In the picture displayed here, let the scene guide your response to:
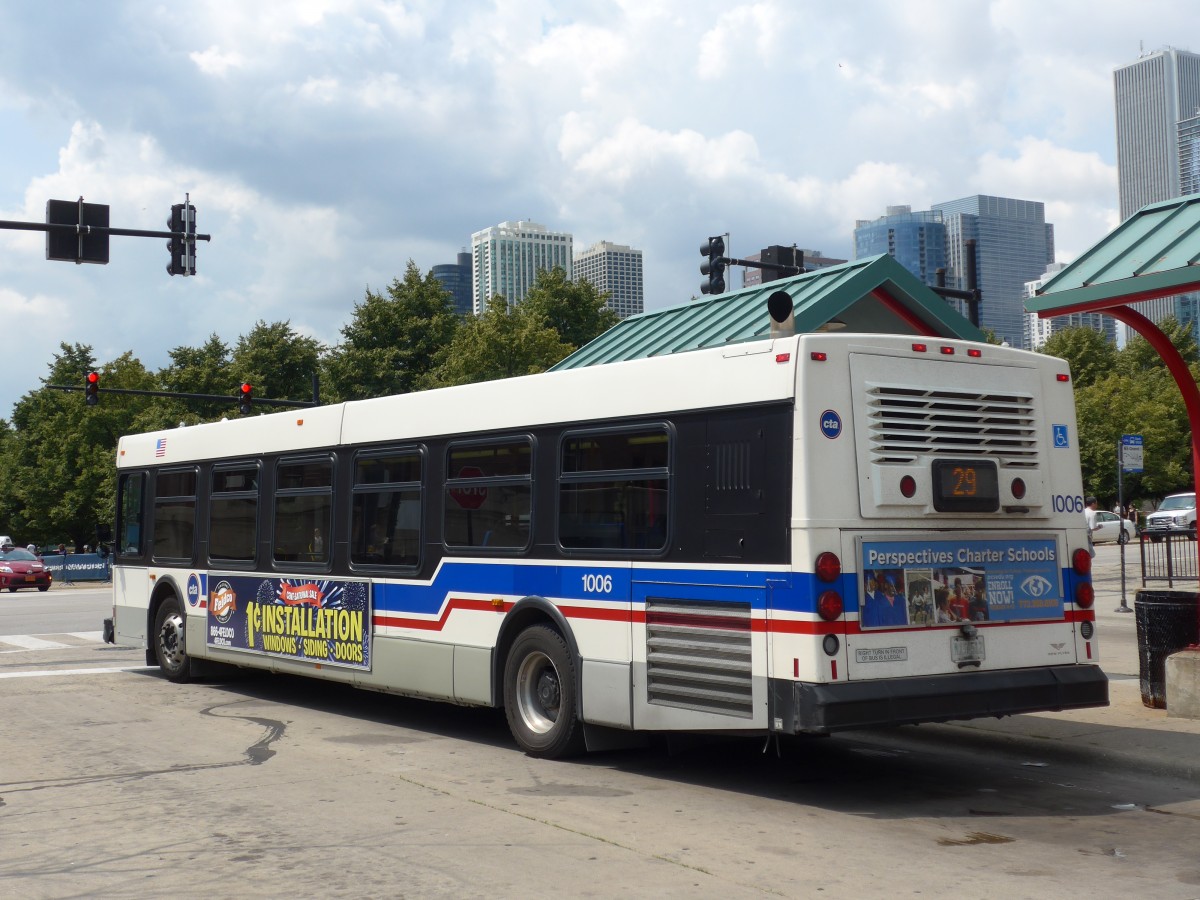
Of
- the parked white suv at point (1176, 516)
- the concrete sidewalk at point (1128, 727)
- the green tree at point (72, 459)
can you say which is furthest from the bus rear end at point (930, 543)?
the green tree at point (72, 459)

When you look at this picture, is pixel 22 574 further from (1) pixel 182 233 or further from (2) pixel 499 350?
(1) pixel 182 233

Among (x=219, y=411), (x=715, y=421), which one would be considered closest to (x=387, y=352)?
(x=219, y=411)

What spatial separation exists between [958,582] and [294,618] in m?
7.29

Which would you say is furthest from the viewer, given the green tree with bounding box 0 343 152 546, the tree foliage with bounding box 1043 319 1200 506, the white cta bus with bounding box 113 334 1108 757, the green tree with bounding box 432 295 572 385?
the green tree with bounding box 0 343 152 546

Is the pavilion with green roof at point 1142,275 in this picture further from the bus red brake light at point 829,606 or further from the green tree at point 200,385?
the green tree at point 200,385

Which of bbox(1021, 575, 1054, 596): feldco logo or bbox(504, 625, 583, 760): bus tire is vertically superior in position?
bbox(1021, 575, 1054, 596): feldco logo

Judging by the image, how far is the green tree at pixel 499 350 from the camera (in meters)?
52.8

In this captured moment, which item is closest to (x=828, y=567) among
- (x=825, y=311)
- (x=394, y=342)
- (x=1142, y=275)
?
(x=1142, y=275)

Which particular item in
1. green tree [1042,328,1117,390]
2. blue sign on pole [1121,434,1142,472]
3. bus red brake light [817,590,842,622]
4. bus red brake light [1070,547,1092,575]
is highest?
green tree [1042,328,1117,390]

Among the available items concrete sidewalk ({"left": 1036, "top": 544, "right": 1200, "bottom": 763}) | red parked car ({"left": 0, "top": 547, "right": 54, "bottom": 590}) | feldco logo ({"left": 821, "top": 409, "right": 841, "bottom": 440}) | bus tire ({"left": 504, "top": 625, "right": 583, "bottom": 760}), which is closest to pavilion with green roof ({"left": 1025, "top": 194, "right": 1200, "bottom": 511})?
concrete sidewalk ({"left": 1036, "top": 544, "right": 1200, "bottom": 763})

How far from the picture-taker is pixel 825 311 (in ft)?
64.5

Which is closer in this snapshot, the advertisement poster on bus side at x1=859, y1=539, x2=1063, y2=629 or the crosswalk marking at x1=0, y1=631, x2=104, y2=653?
the advertisement poster on bus side at x1=859, y1=539, x2=1063, y2=629

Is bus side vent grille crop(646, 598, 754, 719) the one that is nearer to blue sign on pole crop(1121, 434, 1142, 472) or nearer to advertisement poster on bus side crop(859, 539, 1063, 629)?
advertisement poster on bus side crop(859, 539, 1063, 629)

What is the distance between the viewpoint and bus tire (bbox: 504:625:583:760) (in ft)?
32.0
